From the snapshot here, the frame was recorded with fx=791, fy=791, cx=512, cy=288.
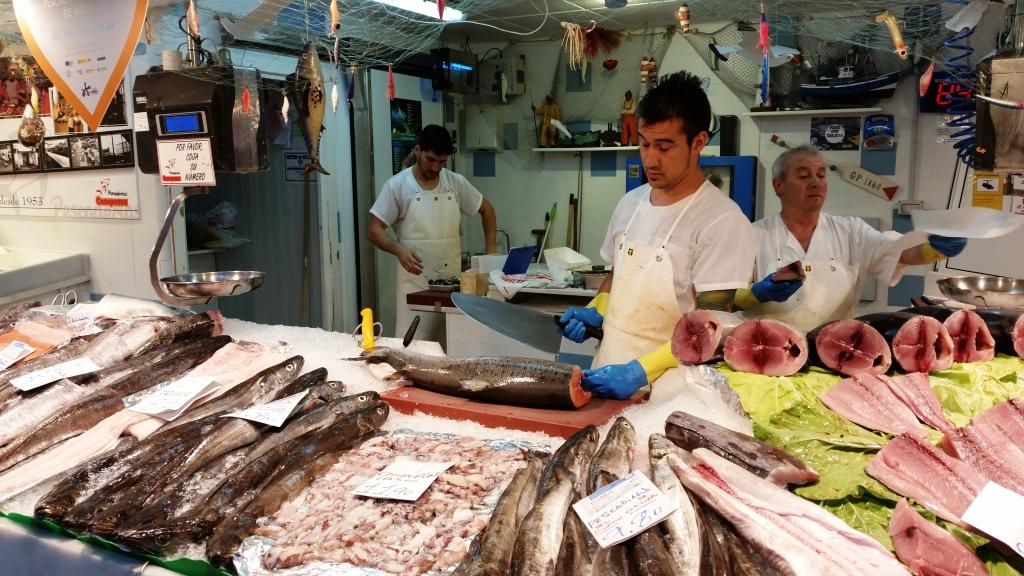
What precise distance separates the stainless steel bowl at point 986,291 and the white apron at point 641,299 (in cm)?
101

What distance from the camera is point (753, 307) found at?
3.52 meters

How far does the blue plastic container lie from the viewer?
594 cm

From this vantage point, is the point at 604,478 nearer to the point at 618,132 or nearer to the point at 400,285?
the point at 400,285

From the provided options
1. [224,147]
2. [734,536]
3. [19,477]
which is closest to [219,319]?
[224,147]

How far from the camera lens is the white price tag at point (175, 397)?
2.55 m

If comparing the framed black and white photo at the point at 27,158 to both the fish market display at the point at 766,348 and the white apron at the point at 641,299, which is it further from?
the fish market display at the point at 766,348

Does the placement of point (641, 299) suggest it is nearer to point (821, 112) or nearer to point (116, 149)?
point (116, 149)

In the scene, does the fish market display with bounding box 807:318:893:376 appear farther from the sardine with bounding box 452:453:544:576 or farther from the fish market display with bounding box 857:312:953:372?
the sardine with bounding box 452:453:544:576

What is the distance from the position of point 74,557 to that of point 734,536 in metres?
1.54

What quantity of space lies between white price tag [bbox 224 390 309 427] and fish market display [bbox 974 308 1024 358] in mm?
2219

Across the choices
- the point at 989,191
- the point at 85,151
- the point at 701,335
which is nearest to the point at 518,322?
the point at 701,335

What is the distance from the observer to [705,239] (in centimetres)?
329

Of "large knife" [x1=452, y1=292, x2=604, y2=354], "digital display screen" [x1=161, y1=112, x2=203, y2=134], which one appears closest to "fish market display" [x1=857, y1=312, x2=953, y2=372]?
"large knife" [x1=452, y1=292, x2=604, y2=354]

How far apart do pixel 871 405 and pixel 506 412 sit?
3.53 ft
